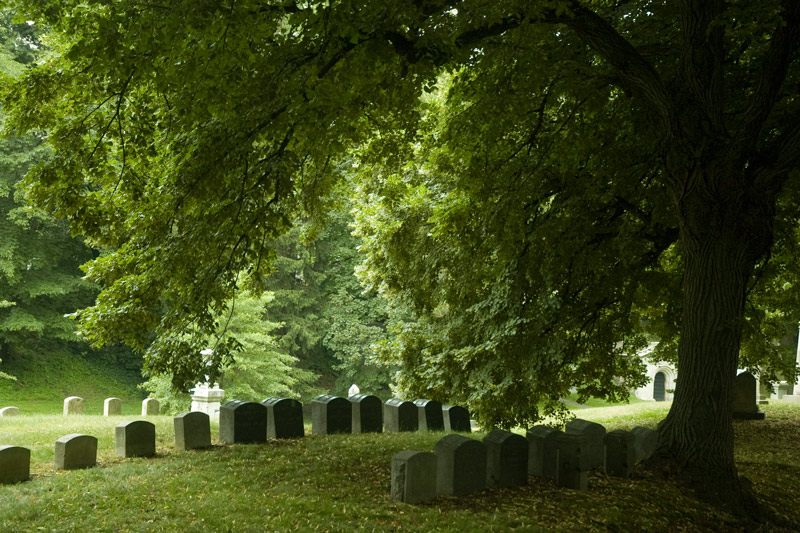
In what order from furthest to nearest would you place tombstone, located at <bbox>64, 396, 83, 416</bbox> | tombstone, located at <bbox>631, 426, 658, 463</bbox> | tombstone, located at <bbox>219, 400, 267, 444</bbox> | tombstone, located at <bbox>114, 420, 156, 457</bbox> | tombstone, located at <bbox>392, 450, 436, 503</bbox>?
tombstone, located at <bbox>64, 396, 83, 416</bbox>, tombstone, located at <bbox>219, 400, 267, 444</bbox>, tombstone, located at <bbox>114, 420, 156, 457</bbox>, tombstone, located at <bbox>631, 426, 658, 463</bbox>, tombstone, located at <bbox>392, 450, 436, 503</bbox>

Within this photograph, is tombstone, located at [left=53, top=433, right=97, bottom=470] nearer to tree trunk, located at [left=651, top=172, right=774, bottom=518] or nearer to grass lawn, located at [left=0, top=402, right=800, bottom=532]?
grass lawn, located at [left=0, top=402, right=800, bottom=532]

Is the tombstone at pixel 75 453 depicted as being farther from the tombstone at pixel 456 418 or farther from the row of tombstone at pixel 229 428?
the tombstone at pixel 456 418

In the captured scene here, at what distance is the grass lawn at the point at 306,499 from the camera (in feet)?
22.1

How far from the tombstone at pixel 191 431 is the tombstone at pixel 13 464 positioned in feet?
7.73

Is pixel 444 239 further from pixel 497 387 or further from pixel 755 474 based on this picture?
pixel 755 474

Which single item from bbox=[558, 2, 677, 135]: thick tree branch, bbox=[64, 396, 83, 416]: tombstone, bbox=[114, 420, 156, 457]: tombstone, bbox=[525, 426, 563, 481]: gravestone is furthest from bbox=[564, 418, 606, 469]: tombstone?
bbox=[64, 396, 83, 416]: tombstone

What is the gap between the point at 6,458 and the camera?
841 cm

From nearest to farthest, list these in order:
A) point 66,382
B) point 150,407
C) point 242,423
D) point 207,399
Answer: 1. point 242,423
2. point 150,407
3. point 207,399
4. point 66,382

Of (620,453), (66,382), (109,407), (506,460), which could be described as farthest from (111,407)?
(620,453)

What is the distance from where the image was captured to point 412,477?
7543 mm

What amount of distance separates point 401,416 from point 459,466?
476 cm

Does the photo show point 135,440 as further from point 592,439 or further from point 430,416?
point 592,439

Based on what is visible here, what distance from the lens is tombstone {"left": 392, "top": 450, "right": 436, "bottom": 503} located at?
7.50 meters

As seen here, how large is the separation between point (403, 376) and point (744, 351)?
302 inches
